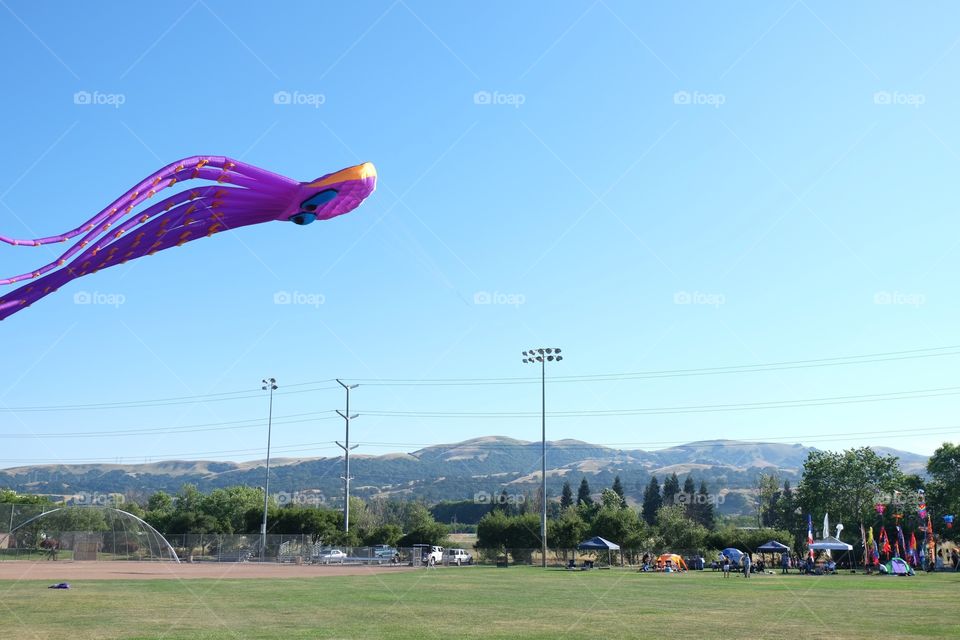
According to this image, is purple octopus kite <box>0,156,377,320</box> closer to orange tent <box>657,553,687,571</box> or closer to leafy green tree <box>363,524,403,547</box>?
orange tent <box>657,553,687,571</box>

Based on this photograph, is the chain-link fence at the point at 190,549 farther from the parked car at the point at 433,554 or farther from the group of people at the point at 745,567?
the group of people at the point at 745,567

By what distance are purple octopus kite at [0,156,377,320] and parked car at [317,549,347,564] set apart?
59343mm

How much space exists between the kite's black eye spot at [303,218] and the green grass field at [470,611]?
10621 mm

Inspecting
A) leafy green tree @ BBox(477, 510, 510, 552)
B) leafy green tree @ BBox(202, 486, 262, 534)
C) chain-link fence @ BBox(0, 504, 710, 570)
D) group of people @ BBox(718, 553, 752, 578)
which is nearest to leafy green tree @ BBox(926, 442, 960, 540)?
chain-link fence @ BBox(0, 504, 710, 570)

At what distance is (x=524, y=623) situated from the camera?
855 inches

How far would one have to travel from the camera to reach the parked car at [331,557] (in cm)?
6834

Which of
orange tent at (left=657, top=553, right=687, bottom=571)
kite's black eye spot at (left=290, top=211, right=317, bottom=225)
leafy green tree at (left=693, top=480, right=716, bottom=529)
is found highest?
kite's black eye spot at (left=290, top=211, right=317, bottom=225)

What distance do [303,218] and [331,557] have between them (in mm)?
60687

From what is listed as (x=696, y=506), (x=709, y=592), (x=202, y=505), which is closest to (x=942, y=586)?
(x=709, y=592)

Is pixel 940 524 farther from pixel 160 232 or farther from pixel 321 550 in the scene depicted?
pixel 160 232

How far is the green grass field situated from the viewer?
774 inches

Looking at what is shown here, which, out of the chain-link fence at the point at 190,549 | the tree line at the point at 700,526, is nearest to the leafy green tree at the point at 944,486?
→ the tree line at the point at 700,526

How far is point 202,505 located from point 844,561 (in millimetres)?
84803

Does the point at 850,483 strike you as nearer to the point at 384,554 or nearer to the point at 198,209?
the point at 384,554
